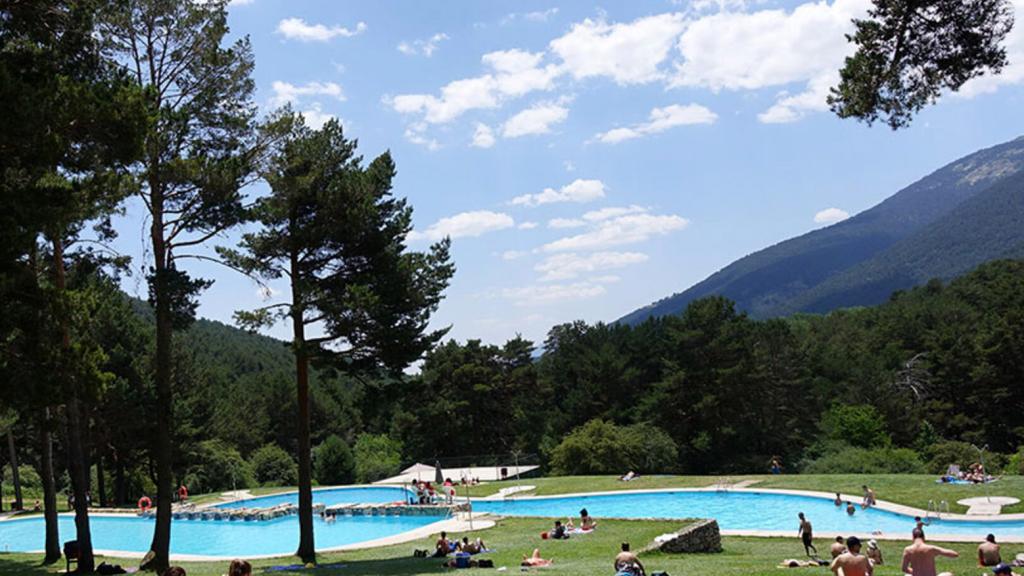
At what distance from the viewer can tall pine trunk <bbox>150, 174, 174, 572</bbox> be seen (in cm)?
1519

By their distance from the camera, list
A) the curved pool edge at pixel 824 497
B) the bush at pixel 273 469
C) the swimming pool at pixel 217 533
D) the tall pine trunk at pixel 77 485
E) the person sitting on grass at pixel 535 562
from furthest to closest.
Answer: the bush at pixel 273 469, the swimming pool at pixel 217 533, the curved pool edge at pixel 824 497, the person sitting on grass at pixel 535 562, the tall pine trunk at pixel 77 485

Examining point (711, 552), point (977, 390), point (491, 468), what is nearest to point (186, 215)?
point (711, 552)

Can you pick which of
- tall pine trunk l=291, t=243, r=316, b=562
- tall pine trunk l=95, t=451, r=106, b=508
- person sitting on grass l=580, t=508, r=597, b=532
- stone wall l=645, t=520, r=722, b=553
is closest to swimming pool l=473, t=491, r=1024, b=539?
person sitting on grass l=580, t=508, r=597, b=532

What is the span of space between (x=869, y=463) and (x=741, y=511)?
13.9 m

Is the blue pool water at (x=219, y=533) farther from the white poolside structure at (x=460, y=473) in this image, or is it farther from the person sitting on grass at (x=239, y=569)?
the person sitting on grass at (x=239, y=569)

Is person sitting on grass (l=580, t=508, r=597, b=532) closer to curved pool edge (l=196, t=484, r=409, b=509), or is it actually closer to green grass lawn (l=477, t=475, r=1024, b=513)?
green grass lawn (l=477, t=475, r=1024, b=513)

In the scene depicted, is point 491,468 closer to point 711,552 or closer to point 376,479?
point 376,479

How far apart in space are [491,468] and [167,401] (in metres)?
30.1

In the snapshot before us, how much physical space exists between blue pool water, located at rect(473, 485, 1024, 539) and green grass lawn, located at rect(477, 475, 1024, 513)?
928 millimetres

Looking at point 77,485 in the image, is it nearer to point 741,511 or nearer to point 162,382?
point 162,382

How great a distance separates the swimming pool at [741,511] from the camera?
20891 mm

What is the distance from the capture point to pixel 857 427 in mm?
46344

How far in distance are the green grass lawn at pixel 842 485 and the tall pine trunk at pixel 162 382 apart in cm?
1843

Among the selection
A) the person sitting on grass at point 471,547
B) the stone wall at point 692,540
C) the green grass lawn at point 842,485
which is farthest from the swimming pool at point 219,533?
the stone wall at point 692,540
